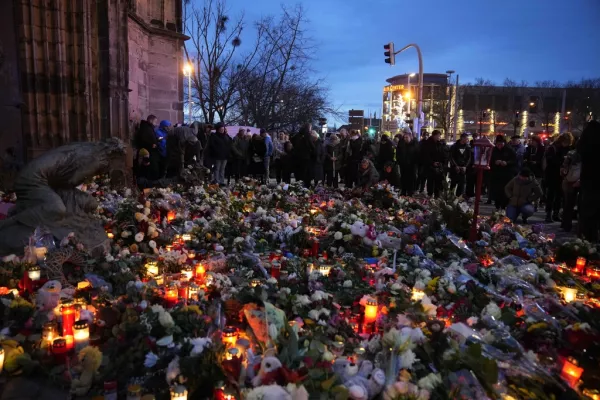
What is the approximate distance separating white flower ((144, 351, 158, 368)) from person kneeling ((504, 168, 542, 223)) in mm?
7653

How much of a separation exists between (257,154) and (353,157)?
9.23ft

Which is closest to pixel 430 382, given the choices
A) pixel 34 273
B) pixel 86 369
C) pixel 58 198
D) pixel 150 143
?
pixel 86 369

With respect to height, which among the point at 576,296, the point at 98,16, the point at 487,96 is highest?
the point at 487,96

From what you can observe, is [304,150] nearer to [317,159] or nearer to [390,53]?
[317,159]

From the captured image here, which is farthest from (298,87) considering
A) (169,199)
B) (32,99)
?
(169,199)

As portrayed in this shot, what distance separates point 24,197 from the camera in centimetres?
473

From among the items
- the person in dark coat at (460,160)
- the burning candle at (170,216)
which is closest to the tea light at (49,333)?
the burning candle at (170,216)

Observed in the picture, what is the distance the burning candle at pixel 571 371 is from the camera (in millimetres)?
2650

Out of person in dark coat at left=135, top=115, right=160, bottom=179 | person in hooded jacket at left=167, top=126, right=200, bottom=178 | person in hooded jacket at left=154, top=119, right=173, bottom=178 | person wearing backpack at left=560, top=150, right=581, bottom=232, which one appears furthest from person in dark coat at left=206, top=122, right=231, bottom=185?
person wearing backpack at left=560, top=150, right=581, bottom=232

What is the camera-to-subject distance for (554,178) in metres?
9.83

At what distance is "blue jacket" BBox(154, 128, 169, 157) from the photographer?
424 inches

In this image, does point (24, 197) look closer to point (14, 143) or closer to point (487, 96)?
point (14, 143)

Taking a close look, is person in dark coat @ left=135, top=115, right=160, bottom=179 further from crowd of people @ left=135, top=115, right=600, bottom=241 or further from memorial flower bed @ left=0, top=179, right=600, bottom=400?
memorial flower bed @ left=0, top=179, right=600, bottom=400

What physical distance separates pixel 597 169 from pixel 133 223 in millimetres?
6399
